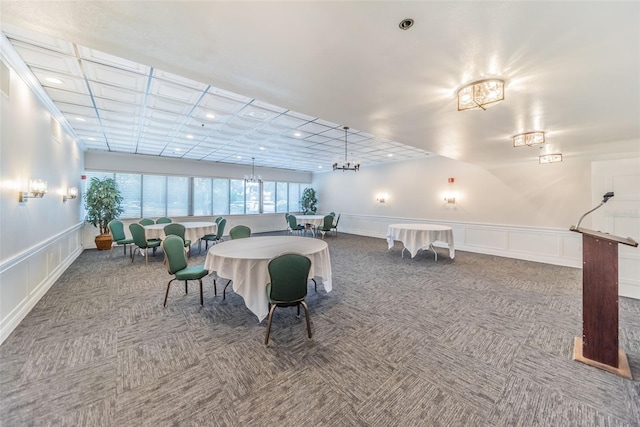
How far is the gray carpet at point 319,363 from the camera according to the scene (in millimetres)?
1782

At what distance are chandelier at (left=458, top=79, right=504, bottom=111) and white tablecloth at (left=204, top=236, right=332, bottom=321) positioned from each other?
2.45 metres

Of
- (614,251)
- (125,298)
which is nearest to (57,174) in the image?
(125,298)

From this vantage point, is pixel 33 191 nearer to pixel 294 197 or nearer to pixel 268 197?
pixel 268 197

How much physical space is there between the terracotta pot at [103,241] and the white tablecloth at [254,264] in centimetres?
604

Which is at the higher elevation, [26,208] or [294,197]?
[294,197]

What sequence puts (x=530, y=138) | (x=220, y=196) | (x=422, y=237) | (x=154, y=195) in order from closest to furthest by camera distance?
(x=530, y=138), (x=422, y=237), (x=154, y=195), (x=220, y=196)

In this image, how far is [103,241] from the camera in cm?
725

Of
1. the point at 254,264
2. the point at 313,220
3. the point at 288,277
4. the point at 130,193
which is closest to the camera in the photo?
the point at 288,277

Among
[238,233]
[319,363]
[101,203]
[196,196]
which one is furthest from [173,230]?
[319,363]

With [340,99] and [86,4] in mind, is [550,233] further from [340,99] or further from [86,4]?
[86,4]

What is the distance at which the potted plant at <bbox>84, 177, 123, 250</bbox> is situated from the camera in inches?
272

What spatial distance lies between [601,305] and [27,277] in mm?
6836

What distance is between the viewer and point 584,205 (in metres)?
5.70

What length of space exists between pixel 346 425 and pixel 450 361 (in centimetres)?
131
